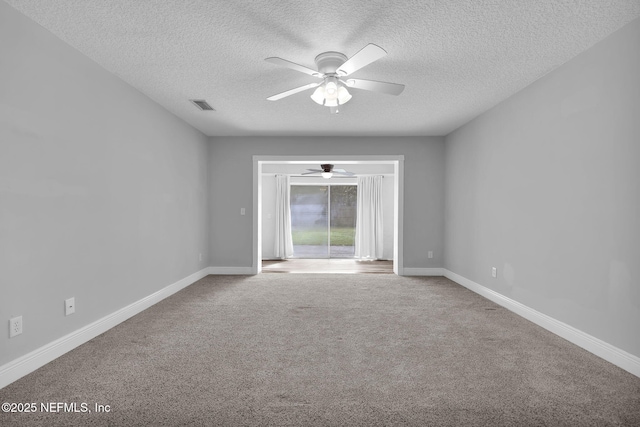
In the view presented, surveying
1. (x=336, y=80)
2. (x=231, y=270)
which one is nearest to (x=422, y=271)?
(x=231, y=270)

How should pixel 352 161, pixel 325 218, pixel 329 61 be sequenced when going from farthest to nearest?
pixel 325 218
pixel 352 161
pixel 329 61

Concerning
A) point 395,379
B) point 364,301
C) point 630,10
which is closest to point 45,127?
point 395,379

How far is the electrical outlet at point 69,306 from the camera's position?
8.55 ft

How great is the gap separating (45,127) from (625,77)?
420cm

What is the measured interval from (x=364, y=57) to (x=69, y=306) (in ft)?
9.78

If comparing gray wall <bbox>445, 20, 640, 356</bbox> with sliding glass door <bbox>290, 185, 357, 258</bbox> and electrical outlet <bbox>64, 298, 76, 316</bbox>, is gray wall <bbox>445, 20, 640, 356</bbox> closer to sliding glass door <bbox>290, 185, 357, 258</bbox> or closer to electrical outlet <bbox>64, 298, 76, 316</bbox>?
electrical outlet <bbox>64, 298, 76, 316</bbox>

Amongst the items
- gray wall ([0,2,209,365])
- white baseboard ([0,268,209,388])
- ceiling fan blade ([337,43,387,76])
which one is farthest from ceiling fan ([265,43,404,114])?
white baseboard ([0,268,209,388])

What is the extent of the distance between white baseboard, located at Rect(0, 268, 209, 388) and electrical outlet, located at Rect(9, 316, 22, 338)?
0.17 m

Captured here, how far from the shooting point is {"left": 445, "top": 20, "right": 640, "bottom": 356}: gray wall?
2.34 m

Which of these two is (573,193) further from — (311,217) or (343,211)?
(311,217)

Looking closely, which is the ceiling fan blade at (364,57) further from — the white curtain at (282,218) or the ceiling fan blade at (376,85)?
the white curtain at (282,218)

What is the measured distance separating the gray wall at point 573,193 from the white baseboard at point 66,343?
4121 mm

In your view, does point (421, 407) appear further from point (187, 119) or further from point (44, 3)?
point (187, 119)

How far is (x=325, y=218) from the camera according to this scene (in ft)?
28.9
